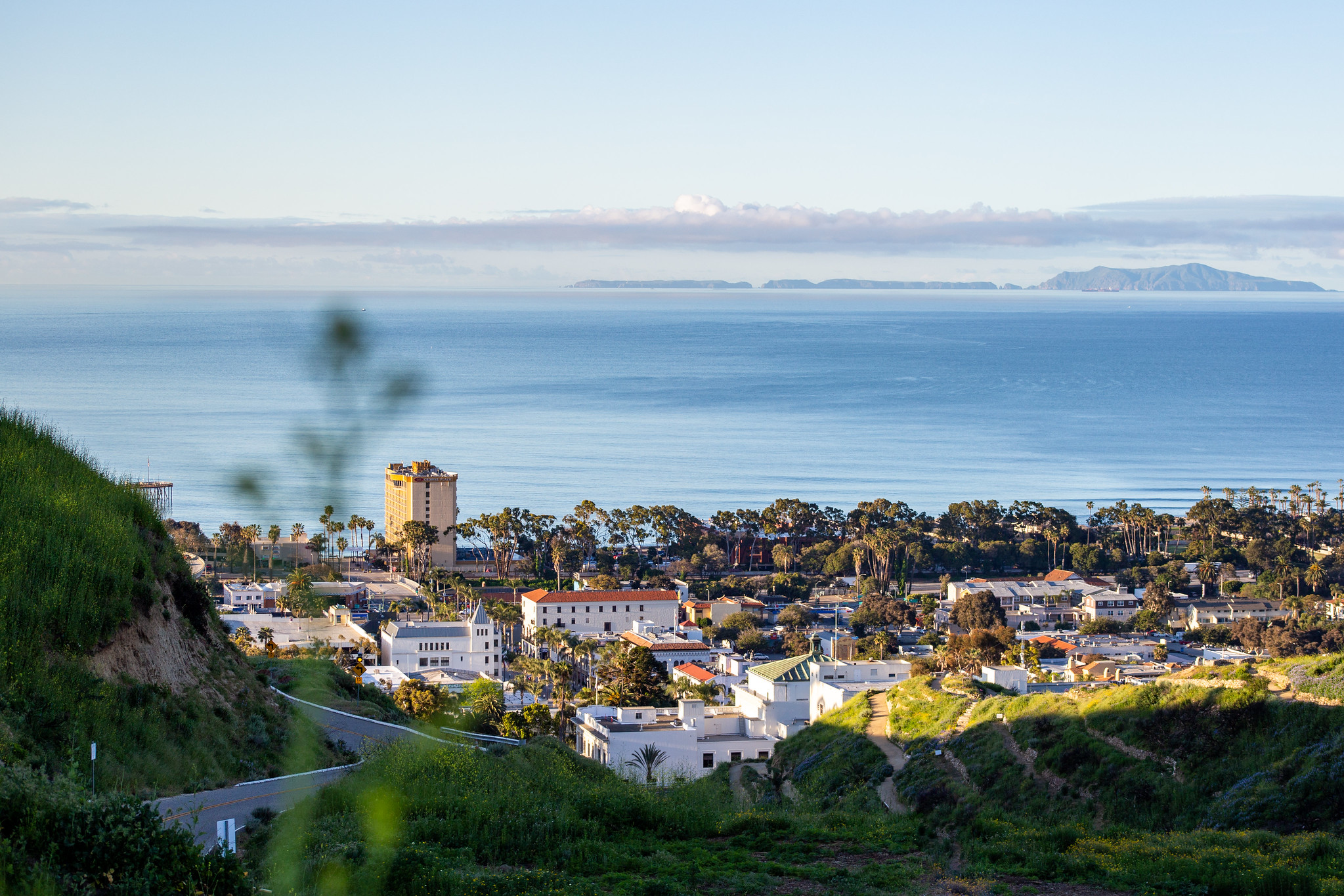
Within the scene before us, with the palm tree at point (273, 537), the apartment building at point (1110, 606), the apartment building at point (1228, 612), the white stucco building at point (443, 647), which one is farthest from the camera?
the apartment building at point (1110, 606)

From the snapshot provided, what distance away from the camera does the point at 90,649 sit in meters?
10.8

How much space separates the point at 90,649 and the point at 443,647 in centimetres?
2341

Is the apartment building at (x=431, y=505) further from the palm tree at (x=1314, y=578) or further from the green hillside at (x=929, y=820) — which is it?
the palm tree at (x=1314, y=578)

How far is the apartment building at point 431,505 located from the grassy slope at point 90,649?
37.3 metres

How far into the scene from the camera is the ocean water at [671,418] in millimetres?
2543

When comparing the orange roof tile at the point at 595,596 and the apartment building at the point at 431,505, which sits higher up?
the apartment building at the point at 431,505

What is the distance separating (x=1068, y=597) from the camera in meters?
43.2

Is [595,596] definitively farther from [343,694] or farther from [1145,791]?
[1145,791]

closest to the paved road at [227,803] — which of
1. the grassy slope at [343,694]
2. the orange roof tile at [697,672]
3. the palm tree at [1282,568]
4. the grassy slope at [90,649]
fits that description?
the grassy slope at [90,649]

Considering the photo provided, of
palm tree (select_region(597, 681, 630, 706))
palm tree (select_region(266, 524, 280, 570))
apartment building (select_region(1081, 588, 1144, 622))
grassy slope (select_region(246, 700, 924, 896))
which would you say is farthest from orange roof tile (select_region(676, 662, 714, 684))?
palm tree (select_region(266, 524, 280, 570))

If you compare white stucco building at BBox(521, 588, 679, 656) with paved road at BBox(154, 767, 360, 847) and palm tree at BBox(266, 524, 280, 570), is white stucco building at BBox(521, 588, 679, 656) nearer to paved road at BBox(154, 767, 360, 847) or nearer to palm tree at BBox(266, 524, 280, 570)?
paved road at BBox(154, 767, 360, 847)

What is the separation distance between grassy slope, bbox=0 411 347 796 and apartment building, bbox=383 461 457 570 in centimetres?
3730

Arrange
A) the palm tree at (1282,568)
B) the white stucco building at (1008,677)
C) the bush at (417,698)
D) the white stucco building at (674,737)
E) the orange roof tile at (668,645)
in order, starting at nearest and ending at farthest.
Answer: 1. the bush at (417,698)
2. the white stucco building at (674,737)
3. the white stucco building at (1008,677)
4. the orange roof tile at (668,645)
5. the palm tree at (1282,568)

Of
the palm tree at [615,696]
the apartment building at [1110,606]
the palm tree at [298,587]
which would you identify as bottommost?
the apartment building at [1110,606]
